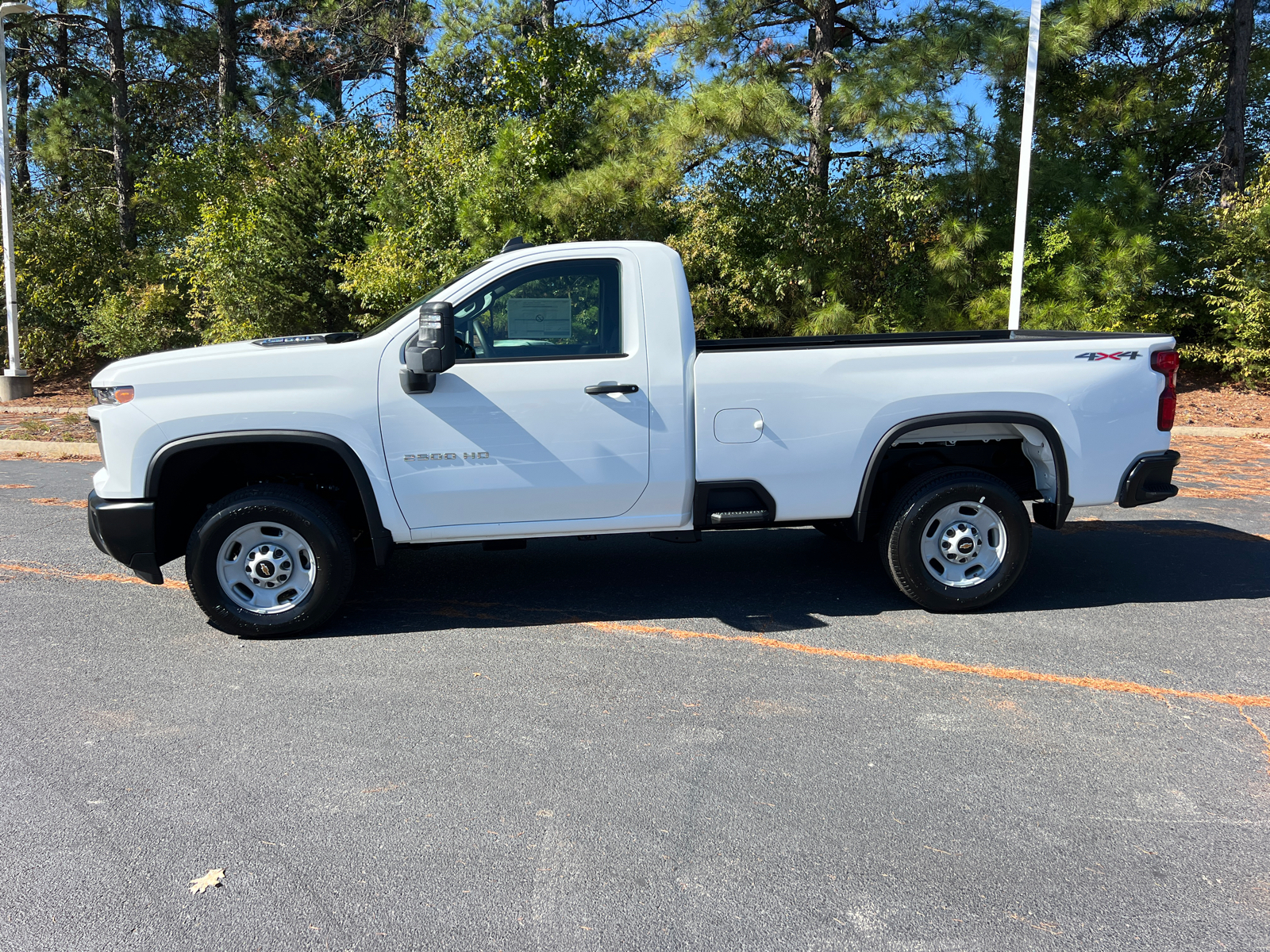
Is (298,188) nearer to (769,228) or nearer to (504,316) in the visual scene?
(769,228)

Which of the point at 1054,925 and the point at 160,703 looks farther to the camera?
the point at 160,703

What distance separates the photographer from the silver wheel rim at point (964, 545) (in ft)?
17.7

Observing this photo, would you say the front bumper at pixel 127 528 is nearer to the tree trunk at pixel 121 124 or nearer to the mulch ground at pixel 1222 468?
the mulch ground at pixel 1222 468

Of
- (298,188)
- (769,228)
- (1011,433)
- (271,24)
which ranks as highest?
(271,24)

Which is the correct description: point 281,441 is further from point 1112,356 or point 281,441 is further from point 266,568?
point 1112,356

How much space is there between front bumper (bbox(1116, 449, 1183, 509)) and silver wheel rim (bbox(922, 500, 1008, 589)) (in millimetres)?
753

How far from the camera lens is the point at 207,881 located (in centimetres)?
295

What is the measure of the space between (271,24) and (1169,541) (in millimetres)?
23314

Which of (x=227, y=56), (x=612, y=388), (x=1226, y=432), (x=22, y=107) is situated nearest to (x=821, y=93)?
(x=1226, y=432)

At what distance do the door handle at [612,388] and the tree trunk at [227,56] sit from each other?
22.1 meters

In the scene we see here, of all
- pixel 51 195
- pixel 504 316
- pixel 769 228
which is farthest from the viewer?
pixel 51 195

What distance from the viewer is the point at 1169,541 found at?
7.05m

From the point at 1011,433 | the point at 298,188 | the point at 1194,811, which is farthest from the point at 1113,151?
the point at 1194,811

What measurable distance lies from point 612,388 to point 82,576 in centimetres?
399
